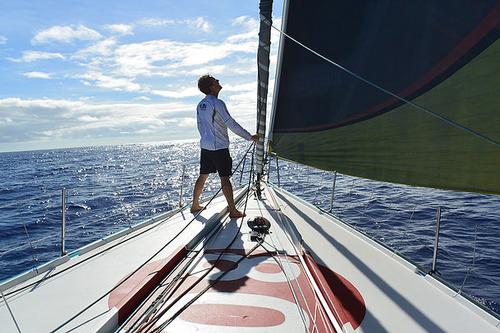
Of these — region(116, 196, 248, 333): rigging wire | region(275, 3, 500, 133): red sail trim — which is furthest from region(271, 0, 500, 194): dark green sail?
region(116, 196, 248, 333): rigging wire

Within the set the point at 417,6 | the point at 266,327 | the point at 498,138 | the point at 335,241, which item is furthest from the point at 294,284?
the point at 417,6

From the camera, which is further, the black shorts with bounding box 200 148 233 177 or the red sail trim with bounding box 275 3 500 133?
the black shorts with bounding box 200 148 233 177

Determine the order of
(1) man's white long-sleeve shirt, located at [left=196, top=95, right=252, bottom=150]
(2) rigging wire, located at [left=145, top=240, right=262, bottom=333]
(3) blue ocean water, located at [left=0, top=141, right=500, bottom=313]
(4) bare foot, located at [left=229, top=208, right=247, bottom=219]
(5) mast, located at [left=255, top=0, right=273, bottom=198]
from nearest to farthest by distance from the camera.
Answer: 1. (2) rigging wire, located at [left=145, top=240, right=262, bottom=333]
2. (1) man's white long-sleeve shirt, located at [left=196, top=95, right=252, bottom=150]
3. (5) mast, located at [left=255, top=0, right=273, bottom=198]
4. (4) bare foot, located at [left=229, top=208, right=247, bottom=219]
5. (3) blue ocean water, located at [left=0, top=141, right=500, bottom=313]

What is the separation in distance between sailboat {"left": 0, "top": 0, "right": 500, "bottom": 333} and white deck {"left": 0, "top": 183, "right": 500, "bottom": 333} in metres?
0.01

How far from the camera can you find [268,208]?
438 cm

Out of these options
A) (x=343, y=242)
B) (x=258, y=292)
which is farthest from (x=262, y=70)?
(x=258, y=292)

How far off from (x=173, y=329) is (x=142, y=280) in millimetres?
576

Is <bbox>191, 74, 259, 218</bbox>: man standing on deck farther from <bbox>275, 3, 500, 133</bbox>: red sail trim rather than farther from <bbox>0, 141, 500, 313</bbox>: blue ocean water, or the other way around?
<bbox>275, 3, 500, 133</bbox>: red sail trim

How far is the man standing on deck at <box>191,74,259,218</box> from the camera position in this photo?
3715 mm

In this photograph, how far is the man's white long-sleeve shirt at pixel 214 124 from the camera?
3707 mm

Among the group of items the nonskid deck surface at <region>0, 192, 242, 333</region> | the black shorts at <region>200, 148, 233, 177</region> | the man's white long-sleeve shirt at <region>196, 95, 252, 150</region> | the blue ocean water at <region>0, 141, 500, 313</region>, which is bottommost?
the blue ocean water at <region>0, 141, 500, 313</region>

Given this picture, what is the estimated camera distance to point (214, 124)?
12.4 feet

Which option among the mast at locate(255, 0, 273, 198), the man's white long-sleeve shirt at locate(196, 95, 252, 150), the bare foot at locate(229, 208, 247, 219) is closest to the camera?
the man's white long-sleeve shirt at locate(196, 95, 252, 150)

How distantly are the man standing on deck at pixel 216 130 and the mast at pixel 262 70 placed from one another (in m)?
0.80
